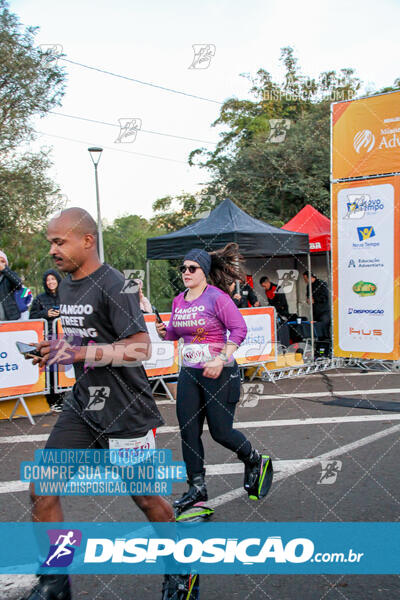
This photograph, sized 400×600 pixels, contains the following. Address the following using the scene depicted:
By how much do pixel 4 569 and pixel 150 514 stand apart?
114 centimetres

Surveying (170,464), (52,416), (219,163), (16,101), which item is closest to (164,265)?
(219,163)

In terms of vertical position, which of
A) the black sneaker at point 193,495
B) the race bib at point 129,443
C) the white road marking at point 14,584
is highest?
the race bib at point 129,443

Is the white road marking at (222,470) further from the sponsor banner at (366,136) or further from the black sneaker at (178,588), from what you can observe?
the sponsor banner at (366,136)

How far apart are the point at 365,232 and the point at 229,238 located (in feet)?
8.79

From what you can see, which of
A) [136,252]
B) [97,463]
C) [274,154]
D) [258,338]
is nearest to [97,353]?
[97,463]

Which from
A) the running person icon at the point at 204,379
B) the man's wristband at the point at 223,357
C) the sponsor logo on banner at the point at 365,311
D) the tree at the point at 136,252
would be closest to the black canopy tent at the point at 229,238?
the sponsor logo on banner at the point at 365,311

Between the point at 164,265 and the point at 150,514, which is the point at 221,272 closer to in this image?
the point at 150,514

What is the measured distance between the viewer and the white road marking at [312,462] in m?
4.90

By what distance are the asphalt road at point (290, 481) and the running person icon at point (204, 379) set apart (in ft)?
0.85

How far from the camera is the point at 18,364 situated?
26.5 feet

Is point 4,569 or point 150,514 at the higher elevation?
point 150,514

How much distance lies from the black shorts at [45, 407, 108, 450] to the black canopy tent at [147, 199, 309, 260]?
8698mm

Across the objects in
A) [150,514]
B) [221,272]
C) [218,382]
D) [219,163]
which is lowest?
[150,514]

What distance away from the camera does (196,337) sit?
4.75 meters
